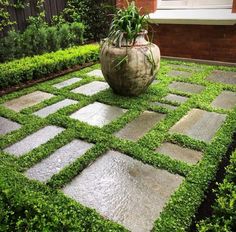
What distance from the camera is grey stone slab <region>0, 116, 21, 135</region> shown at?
3.39 metres

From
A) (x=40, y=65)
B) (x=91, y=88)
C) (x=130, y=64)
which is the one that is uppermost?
(x=130, y=64)

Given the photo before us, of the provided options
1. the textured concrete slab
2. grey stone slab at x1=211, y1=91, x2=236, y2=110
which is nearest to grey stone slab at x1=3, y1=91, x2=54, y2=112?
the textured concrete slab

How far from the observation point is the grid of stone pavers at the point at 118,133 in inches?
90.5

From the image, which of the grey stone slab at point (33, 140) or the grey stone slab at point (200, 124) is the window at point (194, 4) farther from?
the grey stone slab at point (33, 140)

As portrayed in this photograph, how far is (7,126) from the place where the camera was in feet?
11.5

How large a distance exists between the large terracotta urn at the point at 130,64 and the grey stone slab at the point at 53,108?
753 mm

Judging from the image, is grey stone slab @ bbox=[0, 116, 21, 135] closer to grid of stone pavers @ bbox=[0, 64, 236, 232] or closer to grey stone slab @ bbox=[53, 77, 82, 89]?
grid of stone pavers @ bbox=[0, 64, 236, 232]

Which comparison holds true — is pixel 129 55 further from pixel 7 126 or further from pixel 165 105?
pixel 7 126

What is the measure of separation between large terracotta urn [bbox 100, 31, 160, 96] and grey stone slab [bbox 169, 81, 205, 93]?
29.4 inches

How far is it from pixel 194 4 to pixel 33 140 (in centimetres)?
609

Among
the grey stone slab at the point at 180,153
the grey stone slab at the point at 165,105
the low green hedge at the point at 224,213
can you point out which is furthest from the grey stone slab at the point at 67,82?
the low green hedge at the point at 224,213

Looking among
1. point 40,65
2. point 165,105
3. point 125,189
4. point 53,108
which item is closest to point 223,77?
point 165,105

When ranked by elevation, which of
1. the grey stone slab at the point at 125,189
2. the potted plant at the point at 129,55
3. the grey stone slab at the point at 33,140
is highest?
the potted plant at the point at 129,55

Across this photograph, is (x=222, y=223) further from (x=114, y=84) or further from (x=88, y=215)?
(x=114, y=84)
